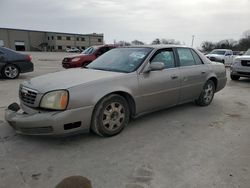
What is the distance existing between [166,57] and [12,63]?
24.0ft

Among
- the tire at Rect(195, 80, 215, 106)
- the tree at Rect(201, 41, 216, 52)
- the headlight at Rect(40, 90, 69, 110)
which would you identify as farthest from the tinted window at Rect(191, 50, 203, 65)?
the tree at Rect(201, 41, 216, 52)

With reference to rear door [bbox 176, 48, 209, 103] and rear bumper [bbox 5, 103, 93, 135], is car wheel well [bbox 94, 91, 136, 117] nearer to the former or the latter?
rear bumper [bbox 5, 103, 93, 135]

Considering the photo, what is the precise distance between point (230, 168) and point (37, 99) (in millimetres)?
2696

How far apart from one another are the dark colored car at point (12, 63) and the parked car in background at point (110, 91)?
247 inches

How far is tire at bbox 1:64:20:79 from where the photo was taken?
32.3 ft

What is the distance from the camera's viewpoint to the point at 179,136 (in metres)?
4.09

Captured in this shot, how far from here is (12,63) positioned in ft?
32.8

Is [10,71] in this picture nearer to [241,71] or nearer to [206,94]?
[206,94]

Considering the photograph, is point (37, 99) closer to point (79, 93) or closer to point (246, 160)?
Answer: point (79, 93)

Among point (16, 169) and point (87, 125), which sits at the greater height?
point (87, 125)

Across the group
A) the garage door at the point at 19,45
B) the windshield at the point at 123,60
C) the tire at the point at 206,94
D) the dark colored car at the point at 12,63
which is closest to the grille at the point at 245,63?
the tire at the point at 206,94

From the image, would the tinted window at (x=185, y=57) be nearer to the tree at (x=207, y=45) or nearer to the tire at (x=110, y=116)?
the tire at (x=110, y=116)

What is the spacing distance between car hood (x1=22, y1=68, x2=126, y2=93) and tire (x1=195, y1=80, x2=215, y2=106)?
2511 mm

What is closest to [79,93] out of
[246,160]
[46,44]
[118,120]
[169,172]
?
[118,120]
